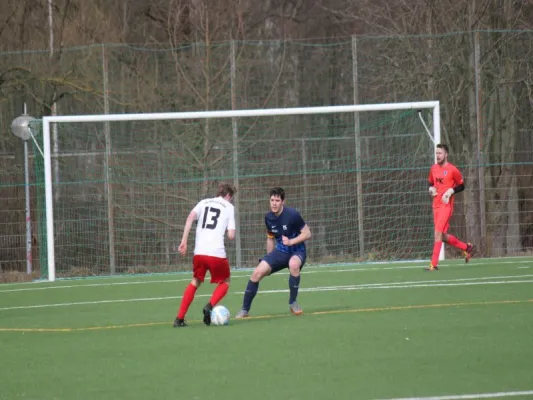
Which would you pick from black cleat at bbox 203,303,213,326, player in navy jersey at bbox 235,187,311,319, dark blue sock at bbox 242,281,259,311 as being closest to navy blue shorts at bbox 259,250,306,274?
player in navy jersey at bbox 235,187,311,319

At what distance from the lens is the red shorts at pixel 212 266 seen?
491 inches

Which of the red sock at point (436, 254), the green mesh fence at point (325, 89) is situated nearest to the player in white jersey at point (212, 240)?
the red sock at point (436, 254)

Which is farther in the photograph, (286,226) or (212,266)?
(286,226)

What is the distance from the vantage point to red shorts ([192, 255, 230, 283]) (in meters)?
12.5

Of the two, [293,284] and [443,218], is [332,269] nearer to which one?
[443,218]

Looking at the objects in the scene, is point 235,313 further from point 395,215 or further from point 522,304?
point 395,215

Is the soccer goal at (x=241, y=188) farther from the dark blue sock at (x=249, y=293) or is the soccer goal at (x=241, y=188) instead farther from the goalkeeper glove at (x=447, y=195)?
the dark blue sock at (x=249, y=293)

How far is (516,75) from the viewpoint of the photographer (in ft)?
84.0

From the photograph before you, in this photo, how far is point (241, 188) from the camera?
23.8m

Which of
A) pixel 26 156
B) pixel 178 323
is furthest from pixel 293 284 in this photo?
pixel 26 156

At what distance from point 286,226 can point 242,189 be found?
10508 millimetres

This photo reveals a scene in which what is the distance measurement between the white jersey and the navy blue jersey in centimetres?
94

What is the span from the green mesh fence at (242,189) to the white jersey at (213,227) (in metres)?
10.7

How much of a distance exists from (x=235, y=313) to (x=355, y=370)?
16.6 ft
